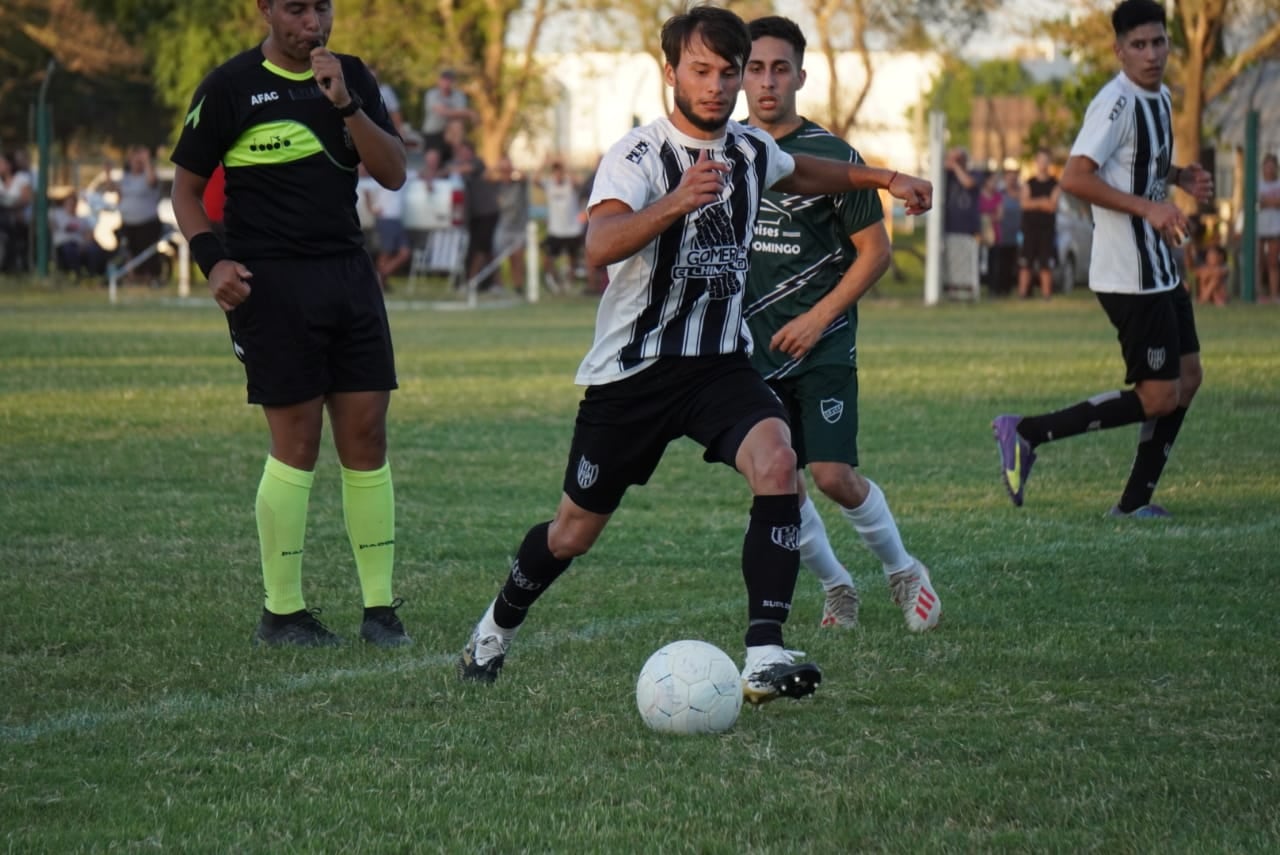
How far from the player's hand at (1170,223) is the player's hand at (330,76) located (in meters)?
3.88

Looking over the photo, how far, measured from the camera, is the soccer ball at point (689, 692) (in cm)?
489

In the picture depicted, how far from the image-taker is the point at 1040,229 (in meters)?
28.5

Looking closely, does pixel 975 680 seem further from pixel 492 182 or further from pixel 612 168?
pixel 492 182

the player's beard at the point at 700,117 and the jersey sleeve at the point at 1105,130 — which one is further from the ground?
the jersey sleeve at the point at 1105,130

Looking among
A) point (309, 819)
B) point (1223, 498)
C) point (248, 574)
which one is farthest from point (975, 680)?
point (1223, 498)

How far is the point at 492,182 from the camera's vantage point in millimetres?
28844

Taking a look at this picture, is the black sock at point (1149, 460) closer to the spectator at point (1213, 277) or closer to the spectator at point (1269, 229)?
the spectator at point (1213, 277)

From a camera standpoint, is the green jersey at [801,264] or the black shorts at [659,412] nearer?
the black shorts at [659,412]

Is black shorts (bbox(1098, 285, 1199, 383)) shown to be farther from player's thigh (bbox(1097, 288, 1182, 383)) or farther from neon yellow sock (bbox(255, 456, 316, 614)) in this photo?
neon yellow sock (bbox(255, 456, 316, 614))

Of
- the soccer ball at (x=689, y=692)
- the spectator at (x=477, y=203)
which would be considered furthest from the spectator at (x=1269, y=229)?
the soccer ball at (x=689, y=692)

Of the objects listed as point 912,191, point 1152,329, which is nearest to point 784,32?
point 912,191

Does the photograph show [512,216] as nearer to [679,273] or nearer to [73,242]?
[73,242]

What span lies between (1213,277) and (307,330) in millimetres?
22582

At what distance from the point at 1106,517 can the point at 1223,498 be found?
2.68 ft
